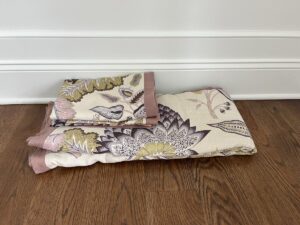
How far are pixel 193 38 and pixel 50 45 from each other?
0.53 m

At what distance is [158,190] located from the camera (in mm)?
870

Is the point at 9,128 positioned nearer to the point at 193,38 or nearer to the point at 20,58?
the point at 20,58

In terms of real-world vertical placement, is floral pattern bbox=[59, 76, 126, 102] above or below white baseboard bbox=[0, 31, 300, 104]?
below

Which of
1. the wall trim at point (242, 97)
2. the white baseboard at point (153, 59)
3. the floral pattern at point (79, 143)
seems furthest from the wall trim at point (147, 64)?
the floral pattern at point (79, 143)

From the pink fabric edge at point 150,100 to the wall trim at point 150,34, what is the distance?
0.15m

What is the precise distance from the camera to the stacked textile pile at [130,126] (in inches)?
37.0

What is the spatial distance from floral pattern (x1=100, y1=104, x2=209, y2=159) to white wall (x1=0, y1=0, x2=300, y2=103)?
11.5 inches

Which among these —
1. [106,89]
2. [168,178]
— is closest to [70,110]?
[106,89]

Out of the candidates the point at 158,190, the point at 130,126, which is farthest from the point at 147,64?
the point at 158,190

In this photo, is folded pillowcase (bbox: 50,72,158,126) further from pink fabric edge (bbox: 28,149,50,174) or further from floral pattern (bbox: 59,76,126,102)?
pink fabric edge (bbox: 28,149,50,174)

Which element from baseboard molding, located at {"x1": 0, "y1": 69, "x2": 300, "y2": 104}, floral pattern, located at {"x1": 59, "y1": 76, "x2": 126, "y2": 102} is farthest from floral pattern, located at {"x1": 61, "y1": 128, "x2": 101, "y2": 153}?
baseboard molding, located at {"x1": 0, "y1": 69, "x2": 300, "y2": 104}

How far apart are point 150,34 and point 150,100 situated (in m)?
0.26

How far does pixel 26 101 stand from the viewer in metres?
A: 1.23

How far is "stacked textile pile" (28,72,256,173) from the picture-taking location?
0.94m
